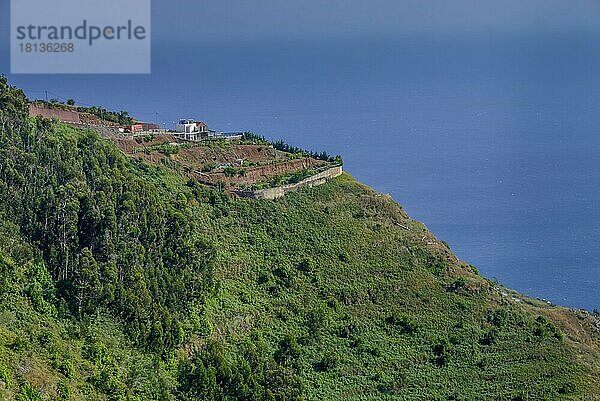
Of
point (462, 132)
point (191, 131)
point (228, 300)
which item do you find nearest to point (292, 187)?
point (191, 131)

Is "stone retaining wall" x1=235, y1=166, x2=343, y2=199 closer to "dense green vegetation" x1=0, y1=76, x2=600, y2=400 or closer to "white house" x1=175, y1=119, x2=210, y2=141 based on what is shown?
"dense green vegetation" x1=0, y1=76, x2=600, y2=400

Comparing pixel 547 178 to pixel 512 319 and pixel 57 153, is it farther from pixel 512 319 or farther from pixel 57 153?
pixel 57 153

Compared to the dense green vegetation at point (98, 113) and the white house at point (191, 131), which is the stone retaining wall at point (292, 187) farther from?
the dense green vegetation at point (98, 113)

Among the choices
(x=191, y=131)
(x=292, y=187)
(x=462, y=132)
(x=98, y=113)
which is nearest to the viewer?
(x=292, y=187)

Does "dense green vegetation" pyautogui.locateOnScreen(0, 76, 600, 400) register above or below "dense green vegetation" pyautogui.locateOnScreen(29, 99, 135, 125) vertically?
below

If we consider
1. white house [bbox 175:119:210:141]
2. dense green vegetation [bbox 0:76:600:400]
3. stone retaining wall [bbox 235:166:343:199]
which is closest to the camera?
dense green vegetation [bbox 0:76:600:400]

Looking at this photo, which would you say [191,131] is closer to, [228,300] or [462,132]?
[228,300]

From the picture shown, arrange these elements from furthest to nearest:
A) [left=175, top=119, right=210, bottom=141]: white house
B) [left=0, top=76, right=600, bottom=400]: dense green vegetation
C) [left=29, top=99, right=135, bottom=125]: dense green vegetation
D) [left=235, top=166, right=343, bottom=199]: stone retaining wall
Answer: [left=175, top=119, right=210, bottom=141]: white house
[left=29, top=99, right=135, bottom=125]: dense green vegetation
[left=235, top=166, right=343, bottom=199]: stone retaining wall
[left=0, top=76, right=600, bottom=400]: dense green vegetation

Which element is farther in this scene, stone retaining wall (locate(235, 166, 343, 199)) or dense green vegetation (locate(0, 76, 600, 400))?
stone retaining wall (locate(235, 166, 343, 199))

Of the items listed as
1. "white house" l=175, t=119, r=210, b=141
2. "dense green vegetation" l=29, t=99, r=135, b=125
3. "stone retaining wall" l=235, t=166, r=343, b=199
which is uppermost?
"dense green vegetation" l=29, t=99, r=135, b=125

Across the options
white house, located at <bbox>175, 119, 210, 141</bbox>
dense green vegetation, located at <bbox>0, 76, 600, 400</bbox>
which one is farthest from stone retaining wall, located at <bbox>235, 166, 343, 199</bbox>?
white house, located at <bbox>175, 119, 210, 141</bbox>
